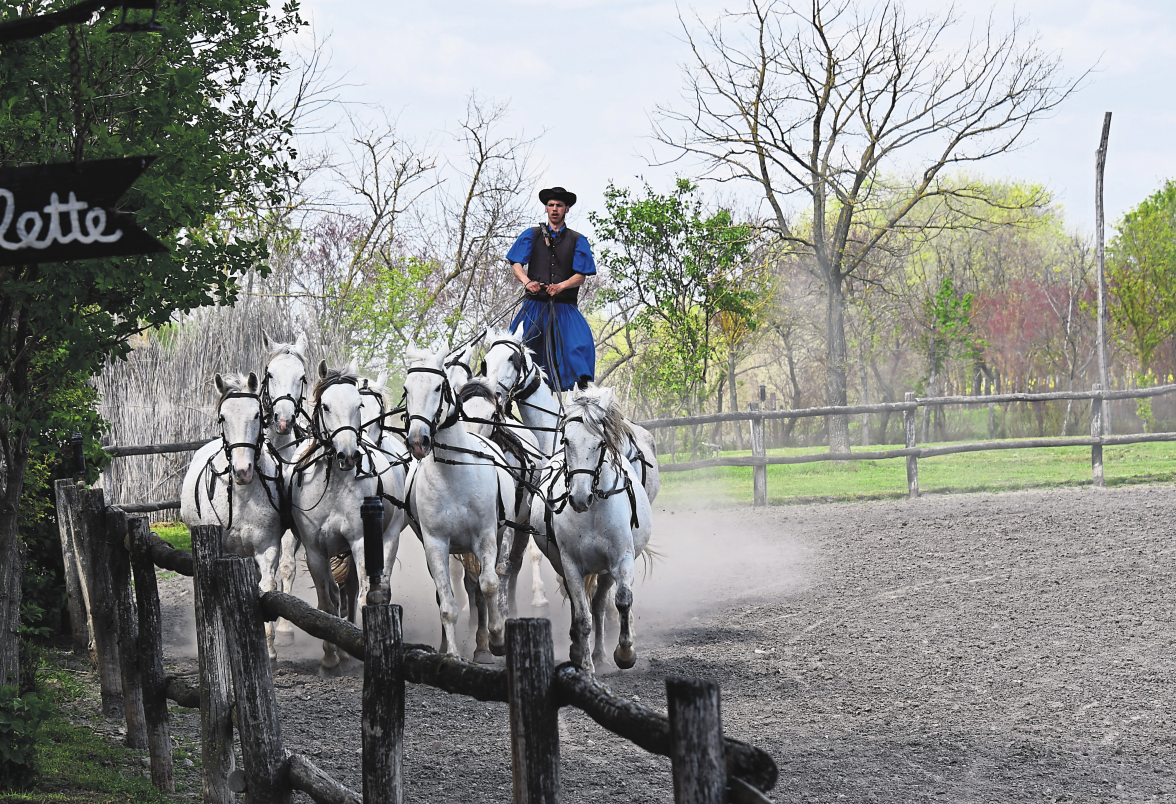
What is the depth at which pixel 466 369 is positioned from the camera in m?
6.66

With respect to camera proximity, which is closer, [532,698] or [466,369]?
[532,698]

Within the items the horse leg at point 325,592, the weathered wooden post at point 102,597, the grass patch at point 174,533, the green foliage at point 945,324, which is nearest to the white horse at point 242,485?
the horse leg at point 325,592

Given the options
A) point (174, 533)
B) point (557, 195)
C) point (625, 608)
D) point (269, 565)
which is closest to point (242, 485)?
point (269, 565)

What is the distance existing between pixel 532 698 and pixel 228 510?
185 inches

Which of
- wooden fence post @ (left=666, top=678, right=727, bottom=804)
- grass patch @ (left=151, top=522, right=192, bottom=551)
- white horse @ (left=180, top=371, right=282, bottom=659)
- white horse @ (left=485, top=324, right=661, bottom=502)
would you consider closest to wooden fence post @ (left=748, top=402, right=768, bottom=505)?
white horse @ (left=485, top=324, right=661, bottom=502)

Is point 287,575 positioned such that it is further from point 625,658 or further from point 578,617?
point 625,658

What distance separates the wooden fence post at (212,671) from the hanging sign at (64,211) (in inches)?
62.2

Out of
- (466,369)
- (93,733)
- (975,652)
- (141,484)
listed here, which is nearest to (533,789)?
(93,733)

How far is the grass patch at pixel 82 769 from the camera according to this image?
13.5 feet

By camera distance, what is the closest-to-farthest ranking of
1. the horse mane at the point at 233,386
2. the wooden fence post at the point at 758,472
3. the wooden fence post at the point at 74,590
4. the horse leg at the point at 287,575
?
the horse mane at the point at 233,386 → the horse leg at the point at 287,575 → the wooden fence post at the point at 74,590 → the wooden fence post at the point at 758,472

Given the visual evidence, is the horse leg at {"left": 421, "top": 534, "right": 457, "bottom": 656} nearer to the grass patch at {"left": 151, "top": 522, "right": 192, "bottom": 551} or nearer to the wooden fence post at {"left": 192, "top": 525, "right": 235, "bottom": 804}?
the wooden fence post at {"left": 192, "top": 525, "right": 235, "bottom": 804}

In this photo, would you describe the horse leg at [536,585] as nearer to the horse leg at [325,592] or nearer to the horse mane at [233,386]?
the horse leg at [325,592]

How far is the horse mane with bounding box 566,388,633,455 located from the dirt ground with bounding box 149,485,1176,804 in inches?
59.6

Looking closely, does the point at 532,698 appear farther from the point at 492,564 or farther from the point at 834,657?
the point at 834,657
